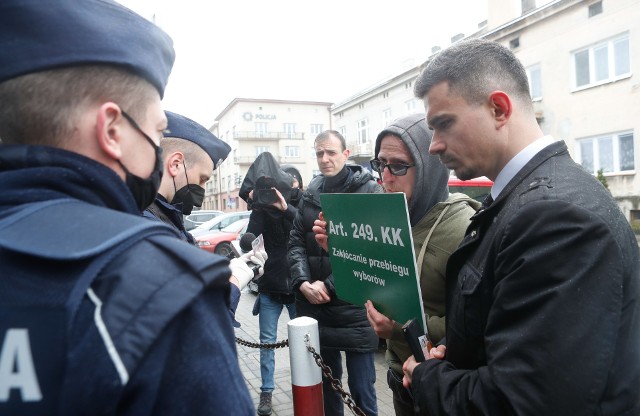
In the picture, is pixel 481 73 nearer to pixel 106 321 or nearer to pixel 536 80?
pixel 106 321

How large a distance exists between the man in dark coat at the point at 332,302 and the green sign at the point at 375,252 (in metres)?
0.97

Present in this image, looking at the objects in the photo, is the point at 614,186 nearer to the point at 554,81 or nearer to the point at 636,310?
the point at 554,81

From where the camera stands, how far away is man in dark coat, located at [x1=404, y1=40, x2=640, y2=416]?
121 centimetres

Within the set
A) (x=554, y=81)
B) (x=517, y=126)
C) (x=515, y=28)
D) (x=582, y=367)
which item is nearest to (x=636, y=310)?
(x=582, y=367)

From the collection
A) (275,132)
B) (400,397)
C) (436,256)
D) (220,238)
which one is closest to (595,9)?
(220,238)

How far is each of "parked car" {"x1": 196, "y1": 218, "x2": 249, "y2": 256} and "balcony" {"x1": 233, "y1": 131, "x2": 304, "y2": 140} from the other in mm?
43980

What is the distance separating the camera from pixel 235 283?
81.9 inches

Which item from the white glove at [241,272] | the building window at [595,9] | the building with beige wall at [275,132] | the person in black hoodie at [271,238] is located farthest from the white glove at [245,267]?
the building with beige wall at [275,132]

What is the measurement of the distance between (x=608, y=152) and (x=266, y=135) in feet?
149

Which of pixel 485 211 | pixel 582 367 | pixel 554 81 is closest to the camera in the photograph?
pixel 582 367

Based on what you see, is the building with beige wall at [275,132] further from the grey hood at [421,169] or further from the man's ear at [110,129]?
the man's ear at [110,129]

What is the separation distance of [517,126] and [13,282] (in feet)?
5.36

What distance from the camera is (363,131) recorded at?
35562 mm

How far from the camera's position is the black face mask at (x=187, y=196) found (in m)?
2.79
